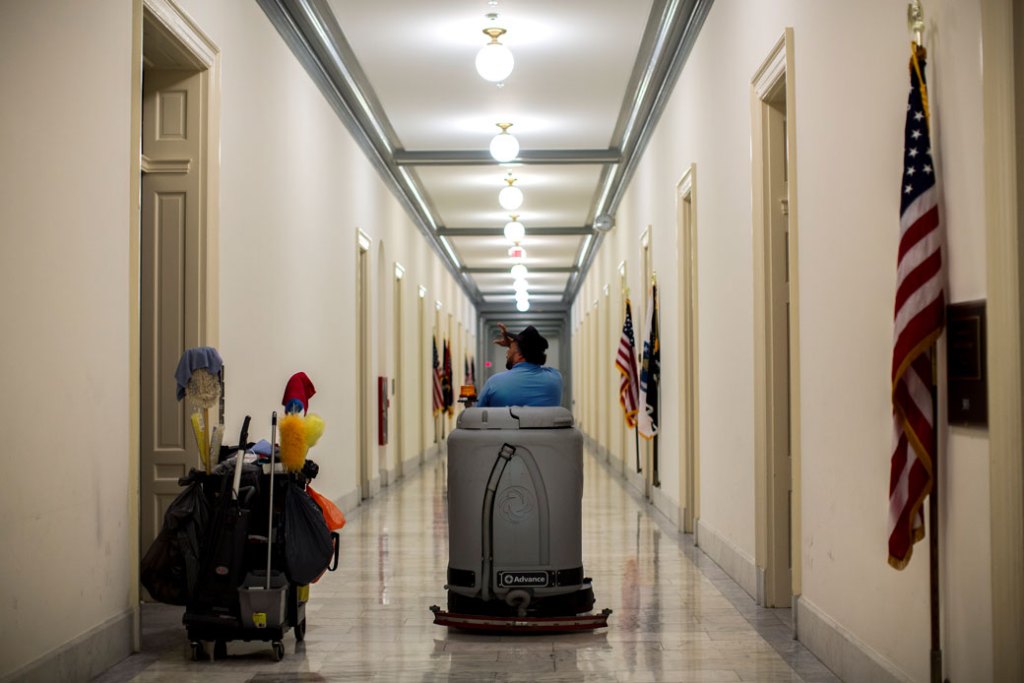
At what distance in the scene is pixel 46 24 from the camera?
13.3ft

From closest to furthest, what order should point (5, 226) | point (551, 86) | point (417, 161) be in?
point (5, 226)
point (551, 86)
point (417, 161)

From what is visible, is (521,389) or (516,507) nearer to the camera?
(516,507)

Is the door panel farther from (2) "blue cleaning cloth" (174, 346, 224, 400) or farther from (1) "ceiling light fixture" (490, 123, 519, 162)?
(1) "ceiling light fixture" (490, 123, 519, 162)

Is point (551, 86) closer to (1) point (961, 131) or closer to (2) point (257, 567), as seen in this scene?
(2) point (257, 567)

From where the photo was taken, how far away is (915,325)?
3.17 m

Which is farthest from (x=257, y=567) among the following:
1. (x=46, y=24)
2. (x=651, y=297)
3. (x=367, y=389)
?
(x=367, y=389)

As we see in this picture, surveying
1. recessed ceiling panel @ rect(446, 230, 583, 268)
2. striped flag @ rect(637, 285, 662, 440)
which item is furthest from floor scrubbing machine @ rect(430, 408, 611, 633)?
recessed ceiling panel @ rect(446, 230, 583, 268)

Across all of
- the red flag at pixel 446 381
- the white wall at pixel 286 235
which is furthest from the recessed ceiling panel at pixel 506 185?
the red flag at pixel 446 381

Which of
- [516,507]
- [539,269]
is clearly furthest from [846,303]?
[539,269]

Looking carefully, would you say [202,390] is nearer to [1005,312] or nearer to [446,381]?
[1005,312]

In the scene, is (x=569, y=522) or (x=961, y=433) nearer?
(x=961, y=433)

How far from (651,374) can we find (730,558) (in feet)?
12.4

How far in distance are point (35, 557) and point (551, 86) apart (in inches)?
309

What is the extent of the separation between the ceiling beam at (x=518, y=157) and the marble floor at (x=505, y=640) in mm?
6693
